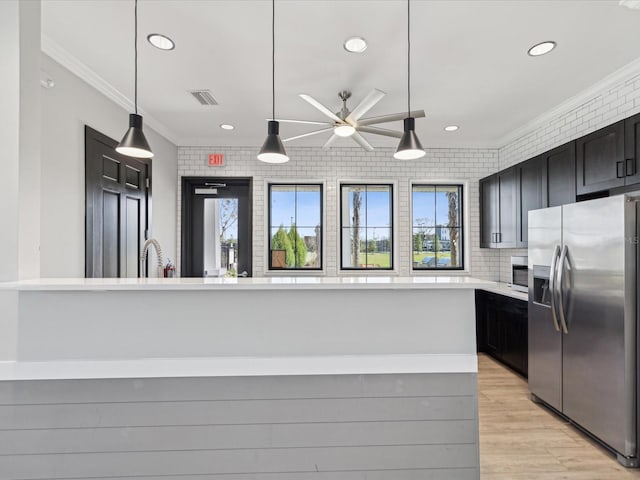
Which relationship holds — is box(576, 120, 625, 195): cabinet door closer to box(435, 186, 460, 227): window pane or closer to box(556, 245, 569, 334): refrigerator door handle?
box(556, 245, 569, 334): refrigerator door handle

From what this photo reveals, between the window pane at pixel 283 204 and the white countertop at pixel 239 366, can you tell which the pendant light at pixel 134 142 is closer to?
the white countertop at pixel 239 366

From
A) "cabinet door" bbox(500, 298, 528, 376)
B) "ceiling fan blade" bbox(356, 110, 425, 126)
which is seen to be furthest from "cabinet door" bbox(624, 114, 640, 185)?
"cabinet door" bbox(500, 298, 528, 376)

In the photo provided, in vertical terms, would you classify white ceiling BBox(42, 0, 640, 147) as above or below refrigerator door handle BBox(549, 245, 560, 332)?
above

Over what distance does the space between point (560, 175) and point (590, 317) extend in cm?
143

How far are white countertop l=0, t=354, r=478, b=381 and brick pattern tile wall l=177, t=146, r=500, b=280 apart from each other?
3.17 metres

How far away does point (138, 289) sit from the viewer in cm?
144

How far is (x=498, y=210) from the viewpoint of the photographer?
170 inches

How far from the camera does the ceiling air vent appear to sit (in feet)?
10.5

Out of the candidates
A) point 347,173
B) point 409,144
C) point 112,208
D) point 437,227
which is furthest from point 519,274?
point 112,208

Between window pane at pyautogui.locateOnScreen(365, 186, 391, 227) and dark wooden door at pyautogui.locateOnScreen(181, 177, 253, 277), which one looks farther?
window pane at pyautogui.locateOnScreen(365, 186, 391, 227)

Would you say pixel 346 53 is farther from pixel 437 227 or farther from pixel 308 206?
pixel 437 227

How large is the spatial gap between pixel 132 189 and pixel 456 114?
3.46 meters

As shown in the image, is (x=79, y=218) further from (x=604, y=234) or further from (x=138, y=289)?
(x=604, y=234)

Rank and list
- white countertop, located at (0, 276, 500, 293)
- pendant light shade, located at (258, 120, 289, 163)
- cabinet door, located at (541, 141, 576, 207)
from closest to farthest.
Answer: white countertop, located at (0, 276, 500, 293) → pendant light shade, located at (258, 120, 289, 163) → cabinet door, located at (541, 141, 576, 207)
